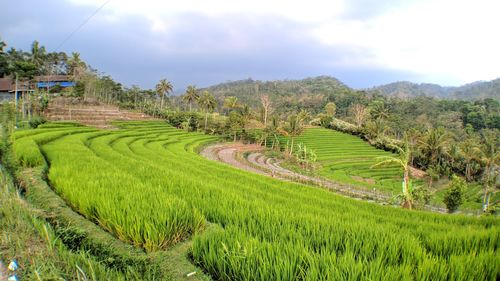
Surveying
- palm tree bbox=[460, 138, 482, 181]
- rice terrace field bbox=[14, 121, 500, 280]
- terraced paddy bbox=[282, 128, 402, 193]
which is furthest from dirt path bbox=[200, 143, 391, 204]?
palm tree bbox=[460, 138, 482, 181]

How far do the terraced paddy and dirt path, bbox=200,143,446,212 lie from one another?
3.95 m

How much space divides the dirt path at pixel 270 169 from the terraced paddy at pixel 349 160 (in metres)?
3.95

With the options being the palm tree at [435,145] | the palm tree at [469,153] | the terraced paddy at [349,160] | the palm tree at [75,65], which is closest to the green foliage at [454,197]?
the terraced paddy at [349,160]

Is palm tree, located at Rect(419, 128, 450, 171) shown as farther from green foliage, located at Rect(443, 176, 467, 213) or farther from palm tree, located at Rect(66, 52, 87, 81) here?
palm tree, located at Rect(66, 52, 87, 81)

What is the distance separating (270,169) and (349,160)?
16685mm

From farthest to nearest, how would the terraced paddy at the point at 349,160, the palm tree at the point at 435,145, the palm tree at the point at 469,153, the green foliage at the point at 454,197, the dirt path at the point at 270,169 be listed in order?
1. the palm tree at the point at 435,145
2. the palm tree at the point at 469,153
3. the terraced paddy at the point at 349,160
4. the dirt path at the point at 270,169
5. the green foliage at the point at 454,197

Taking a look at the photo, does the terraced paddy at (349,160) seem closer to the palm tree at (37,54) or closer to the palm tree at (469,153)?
the palm tree at (469,153)

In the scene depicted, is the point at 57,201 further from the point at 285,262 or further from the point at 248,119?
the point at 248,119

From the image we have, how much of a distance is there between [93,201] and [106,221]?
805mm

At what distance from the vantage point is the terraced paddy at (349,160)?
108ft

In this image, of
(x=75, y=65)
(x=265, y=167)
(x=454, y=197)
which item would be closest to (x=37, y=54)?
(x=75, y=65)

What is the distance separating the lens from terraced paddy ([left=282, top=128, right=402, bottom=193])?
3278 centimetres

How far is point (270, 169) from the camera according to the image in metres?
30.6

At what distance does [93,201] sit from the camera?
4.96m
